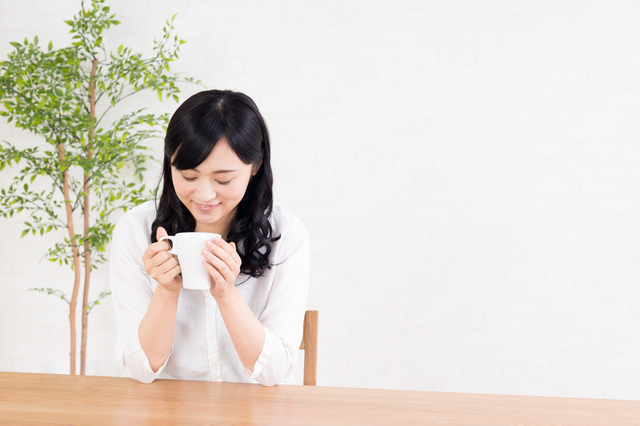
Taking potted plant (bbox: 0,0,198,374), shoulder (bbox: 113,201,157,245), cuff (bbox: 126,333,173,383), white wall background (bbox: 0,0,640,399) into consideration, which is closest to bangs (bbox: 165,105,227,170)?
shoulder (bbox: 113,201,157,245)

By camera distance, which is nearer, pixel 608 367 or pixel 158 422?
pixel 158 422

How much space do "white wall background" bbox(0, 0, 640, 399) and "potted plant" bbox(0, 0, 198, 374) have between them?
14cm

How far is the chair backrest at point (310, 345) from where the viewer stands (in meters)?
1.22

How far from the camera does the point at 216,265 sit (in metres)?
0.88

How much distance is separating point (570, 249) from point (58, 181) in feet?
8.78

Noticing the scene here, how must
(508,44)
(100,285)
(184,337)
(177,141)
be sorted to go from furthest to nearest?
(100,285)
(508,44)
(184,337)
(177,141)

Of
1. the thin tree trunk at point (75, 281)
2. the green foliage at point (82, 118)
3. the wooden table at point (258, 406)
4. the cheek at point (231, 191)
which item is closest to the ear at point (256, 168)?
the cheek at point (231, 191)

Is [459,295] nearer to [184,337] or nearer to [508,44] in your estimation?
[508,44]

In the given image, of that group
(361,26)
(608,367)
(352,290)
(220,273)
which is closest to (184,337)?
(220,273)

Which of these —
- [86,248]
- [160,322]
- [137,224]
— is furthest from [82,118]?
[160,322]

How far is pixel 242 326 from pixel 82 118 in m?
1.66

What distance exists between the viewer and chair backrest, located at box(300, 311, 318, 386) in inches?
47.9

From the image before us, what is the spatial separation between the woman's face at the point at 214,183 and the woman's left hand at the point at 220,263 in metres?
0.22

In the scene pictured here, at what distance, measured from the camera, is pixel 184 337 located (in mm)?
1244
